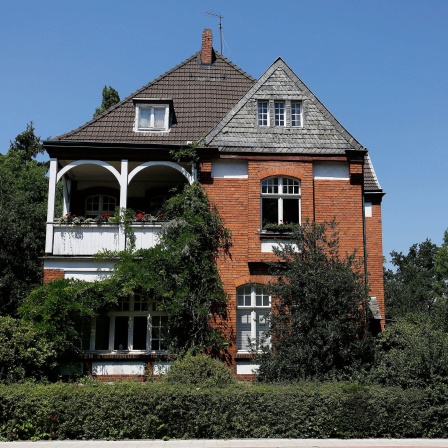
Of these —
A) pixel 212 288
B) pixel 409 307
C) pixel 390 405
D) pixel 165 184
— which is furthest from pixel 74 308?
pixel 409 307

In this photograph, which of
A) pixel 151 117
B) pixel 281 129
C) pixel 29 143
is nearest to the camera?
pixel 281 129

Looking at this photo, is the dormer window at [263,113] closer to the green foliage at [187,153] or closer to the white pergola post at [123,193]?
the green foliage at [187,153]

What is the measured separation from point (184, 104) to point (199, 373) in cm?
1101

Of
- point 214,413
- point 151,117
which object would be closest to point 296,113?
point 151,117

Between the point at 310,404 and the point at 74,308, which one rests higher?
the point at 74,308

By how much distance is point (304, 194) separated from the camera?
2002 cm

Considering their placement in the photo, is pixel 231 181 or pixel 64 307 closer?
pixel 64 307

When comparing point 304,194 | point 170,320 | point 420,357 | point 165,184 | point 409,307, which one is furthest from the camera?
point 409,307

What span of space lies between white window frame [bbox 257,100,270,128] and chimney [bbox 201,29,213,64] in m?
5.15

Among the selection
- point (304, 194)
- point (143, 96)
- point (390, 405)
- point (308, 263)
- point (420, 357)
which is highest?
point (143, 96)

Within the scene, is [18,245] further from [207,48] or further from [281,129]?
[281,129]

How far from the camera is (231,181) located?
66.3 feet

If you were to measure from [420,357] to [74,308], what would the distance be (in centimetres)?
939

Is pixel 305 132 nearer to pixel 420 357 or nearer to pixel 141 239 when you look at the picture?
pixel 141 239
